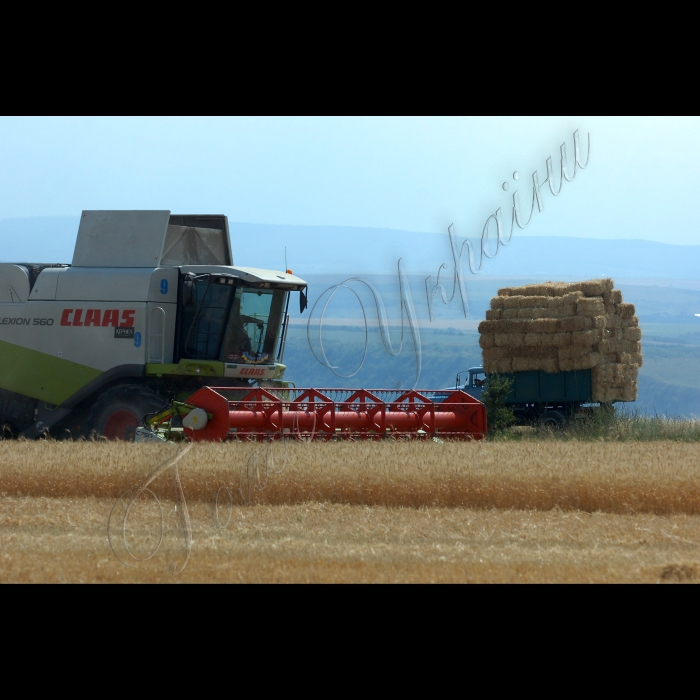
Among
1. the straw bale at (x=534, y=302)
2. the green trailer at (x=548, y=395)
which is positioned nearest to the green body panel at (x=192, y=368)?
the green trailer at (x=548, y=395)

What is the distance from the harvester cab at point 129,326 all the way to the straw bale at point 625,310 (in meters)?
8.77

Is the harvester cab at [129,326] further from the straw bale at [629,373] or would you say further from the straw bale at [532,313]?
the straw bale at [629,373]

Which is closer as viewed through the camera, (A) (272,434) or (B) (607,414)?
(A) (272,434)

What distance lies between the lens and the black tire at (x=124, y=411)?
14242 millimetres

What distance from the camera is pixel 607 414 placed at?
Result: 18672 mm

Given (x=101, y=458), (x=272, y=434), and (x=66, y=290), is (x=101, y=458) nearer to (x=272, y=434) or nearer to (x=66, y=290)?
(x=272, y=434)

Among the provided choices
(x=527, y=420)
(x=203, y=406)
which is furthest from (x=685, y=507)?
(x=527, y=420)

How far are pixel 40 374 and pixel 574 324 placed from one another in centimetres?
1112

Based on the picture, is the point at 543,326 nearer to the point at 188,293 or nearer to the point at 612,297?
the point at 612,297

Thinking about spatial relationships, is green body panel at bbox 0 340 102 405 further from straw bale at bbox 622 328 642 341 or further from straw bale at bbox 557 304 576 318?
straw bale at bbox 622 328 642 341

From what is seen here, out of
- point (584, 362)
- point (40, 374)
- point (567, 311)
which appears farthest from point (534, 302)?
point (40, 374)

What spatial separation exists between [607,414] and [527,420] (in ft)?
6.97

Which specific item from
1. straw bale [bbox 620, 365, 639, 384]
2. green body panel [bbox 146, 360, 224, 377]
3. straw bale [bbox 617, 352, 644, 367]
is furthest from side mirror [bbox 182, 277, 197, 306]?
straw bale [bbox 617, 352, 644, 367]

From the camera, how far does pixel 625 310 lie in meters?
20.5
